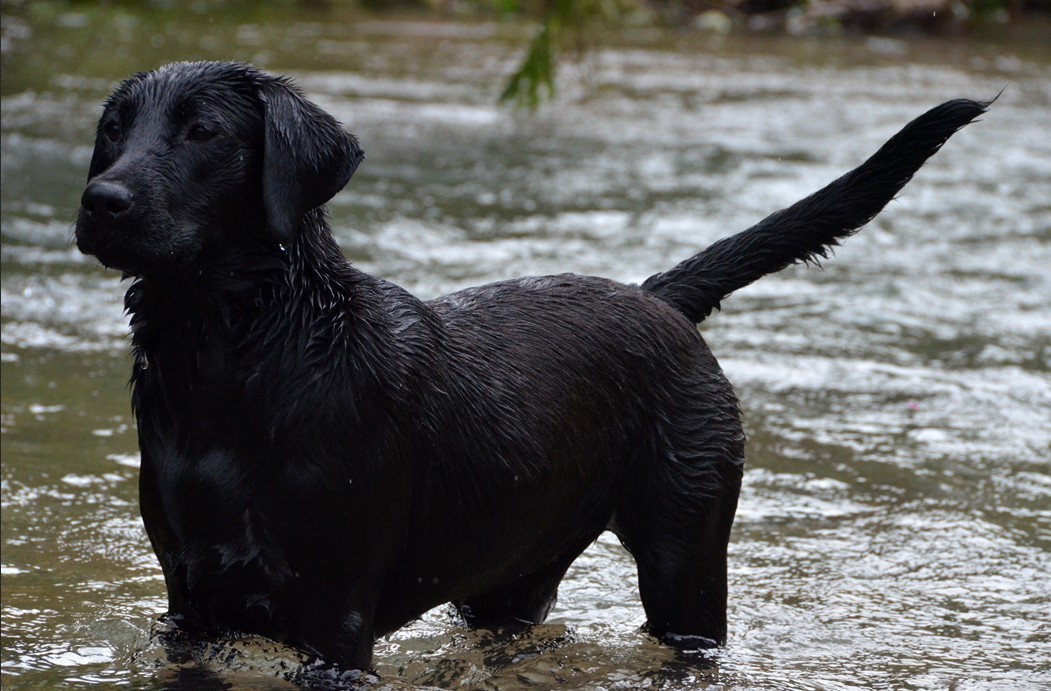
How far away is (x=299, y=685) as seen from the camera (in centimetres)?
373

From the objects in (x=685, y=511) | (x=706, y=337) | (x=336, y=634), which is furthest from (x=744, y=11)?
(x=336, y=634)

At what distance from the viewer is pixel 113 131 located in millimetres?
3676

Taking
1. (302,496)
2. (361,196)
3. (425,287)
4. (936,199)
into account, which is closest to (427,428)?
(302,496)

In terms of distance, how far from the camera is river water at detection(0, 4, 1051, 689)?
4.62m

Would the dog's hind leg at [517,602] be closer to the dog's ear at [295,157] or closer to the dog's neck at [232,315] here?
the dog's neck at [232,315]

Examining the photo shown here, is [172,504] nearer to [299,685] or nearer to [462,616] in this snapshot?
[299,685]

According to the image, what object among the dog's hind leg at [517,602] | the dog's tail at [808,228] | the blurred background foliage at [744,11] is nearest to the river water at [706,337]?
the dog's hind leg at [517,602]

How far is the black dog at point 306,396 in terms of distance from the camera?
11.4 ft

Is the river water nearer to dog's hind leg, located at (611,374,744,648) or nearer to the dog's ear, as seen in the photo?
dog's hind leg, located at (611,374,744,648)

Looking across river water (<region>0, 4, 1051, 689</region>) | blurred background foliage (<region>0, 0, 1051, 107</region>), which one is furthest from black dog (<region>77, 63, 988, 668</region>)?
blurred background foliage (<region>0, 0, 1051, 107</region>)

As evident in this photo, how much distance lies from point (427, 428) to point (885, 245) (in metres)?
7.48

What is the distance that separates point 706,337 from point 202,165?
5250 millimetres

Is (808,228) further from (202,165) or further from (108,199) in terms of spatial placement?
(108,199)

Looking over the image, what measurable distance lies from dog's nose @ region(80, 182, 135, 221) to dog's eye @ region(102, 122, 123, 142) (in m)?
0.34
